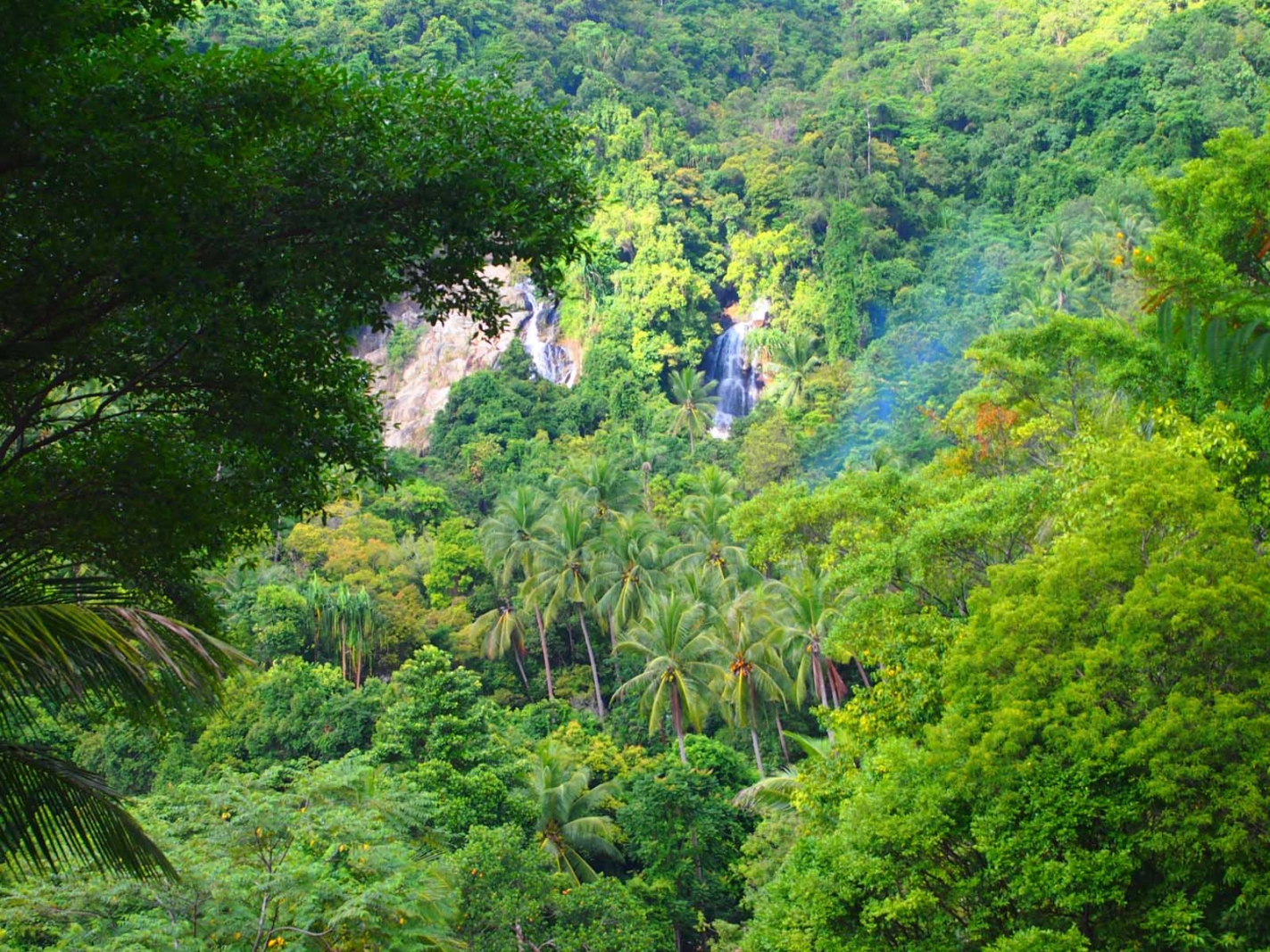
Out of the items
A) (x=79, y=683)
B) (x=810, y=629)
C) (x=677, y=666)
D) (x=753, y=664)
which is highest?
(x=677, y=666)

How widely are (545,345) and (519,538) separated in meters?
25.5

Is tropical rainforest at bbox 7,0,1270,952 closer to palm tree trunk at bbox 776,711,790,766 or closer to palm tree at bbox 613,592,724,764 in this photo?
palm tree at bbox 613,592,724,764

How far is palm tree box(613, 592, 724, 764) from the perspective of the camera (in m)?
30.1

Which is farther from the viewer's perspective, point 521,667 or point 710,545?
point 521,667

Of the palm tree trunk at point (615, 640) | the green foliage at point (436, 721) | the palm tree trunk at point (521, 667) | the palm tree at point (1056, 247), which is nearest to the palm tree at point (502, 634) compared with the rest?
the palm tree trunk at point (521, 667)

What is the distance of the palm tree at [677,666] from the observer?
30.1m

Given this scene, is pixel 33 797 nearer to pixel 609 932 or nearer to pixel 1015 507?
pixel 1015 507

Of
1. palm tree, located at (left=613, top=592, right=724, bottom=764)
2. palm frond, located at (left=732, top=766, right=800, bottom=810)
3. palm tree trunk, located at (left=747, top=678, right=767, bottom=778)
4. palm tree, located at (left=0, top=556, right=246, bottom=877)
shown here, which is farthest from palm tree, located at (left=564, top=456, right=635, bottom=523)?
palm tree, located at (left=0, top=556, right=246, bottom=877)

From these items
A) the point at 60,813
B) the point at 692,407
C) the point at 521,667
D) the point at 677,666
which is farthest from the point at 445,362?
the point at 60,813

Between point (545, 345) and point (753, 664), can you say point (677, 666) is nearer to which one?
point (753, 664)

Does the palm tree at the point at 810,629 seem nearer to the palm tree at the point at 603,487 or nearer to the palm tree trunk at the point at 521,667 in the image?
the palm tree at the point at 603,487

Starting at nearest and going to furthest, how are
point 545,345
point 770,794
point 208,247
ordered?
point 208,247 < point 770,794 < point 545,345

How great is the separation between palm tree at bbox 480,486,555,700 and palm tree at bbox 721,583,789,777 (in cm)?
841

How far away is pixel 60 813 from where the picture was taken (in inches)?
160
